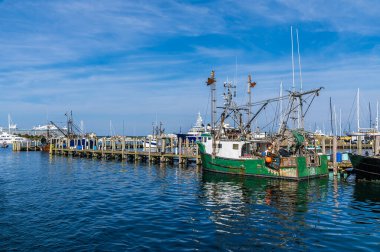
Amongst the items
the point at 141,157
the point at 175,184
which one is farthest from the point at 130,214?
the point at 141,157

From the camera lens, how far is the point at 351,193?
24.9 meters

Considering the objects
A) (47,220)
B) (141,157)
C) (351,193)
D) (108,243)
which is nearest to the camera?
(108,243)

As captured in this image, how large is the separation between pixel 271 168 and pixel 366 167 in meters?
8.00

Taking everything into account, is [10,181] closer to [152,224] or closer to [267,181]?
[152,224]

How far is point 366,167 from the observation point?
29266mm

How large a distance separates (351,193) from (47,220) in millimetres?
20590

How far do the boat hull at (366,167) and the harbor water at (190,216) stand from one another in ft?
3.44

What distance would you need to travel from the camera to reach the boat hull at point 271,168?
3061 cm

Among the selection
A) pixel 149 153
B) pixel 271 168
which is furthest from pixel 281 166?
pixel 149 153

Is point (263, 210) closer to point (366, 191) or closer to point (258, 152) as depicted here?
point (366, 191)

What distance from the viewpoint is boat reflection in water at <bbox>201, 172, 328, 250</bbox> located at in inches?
559

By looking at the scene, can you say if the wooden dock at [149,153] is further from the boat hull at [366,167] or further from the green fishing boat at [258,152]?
the boat hull at [366,167]

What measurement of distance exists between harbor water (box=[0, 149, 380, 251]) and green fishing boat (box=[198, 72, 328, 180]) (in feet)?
4.95

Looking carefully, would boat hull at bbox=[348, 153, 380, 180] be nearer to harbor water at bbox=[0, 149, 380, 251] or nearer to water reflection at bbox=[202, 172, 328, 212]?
harbor water at bbox=[0, 149, 380, 251]
